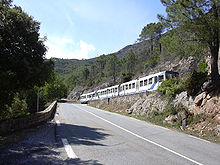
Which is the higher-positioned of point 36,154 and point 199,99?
point 199,99

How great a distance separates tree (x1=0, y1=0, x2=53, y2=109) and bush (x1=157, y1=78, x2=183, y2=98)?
43.5 feet

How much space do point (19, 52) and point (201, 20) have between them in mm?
12714

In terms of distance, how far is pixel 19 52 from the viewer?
41.3ft

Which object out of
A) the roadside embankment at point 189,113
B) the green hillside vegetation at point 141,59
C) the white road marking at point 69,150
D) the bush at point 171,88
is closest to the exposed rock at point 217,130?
the roadside embankment at point 189,113

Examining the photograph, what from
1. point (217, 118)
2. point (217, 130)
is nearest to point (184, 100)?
point (217, 118)

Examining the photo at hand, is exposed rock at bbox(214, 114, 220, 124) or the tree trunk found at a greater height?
the tree trunk

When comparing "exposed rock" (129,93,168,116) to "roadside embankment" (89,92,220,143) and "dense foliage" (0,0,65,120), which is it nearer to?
"roadside embankment" (89,92,220,143)

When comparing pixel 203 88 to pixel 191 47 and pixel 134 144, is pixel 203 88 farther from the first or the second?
pixel 134 144

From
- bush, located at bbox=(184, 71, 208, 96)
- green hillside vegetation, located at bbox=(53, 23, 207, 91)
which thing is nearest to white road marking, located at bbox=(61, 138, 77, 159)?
green hillside vegetation, located at bbox=(53, 23, 207, 91)

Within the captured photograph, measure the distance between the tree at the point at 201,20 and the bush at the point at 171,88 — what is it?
4.70m

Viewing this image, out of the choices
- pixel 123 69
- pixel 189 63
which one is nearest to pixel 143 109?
pixel 189 63

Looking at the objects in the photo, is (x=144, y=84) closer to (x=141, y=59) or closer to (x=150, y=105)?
(x=150, y=105)

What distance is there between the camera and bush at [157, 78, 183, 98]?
74.6ft

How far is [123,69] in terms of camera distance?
100000mm
